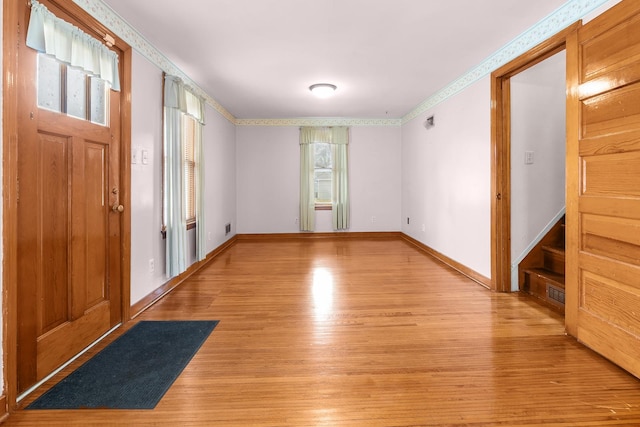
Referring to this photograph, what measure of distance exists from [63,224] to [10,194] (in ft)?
1.64

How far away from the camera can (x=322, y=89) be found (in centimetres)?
463

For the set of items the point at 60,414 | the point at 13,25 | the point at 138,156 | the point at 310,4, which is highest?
the point at 310,4

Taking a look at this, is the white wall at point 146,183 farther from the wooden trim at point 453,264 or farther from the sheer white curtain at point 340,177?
the sheer white curtain at point 340,177

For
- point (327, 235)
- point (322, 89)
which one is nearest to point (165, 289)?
point (322, 89)

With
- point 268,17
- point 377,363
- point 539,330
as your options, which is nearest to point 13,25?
point 268,17

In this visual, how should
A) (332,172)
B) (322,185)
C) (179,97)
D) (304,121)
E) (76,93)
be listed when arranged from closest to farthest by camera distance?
(76,93) → (179,97) → (304,121) → (332,172) → (322,185)

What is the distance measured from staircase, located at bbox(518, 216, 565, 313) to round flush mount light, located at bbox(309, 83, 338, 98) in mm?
3150

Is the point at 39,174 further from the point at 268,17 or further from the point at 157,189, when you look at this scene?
the point at 268,17

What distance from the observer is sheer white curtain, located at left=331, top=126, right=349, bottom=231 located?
7066mm

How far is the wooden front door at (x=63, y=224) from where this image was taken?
182cm

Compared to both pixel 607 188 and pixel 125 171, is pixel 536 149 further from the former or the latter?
pixel 125 171

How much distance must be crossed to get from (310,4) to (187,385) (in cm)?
270

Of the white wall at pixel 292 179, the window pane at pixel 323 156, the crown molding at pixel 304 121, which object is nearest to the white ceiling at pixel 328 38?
the crown molding at pixel 304 121

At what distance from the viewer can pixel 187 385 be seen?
1910 millimetres
